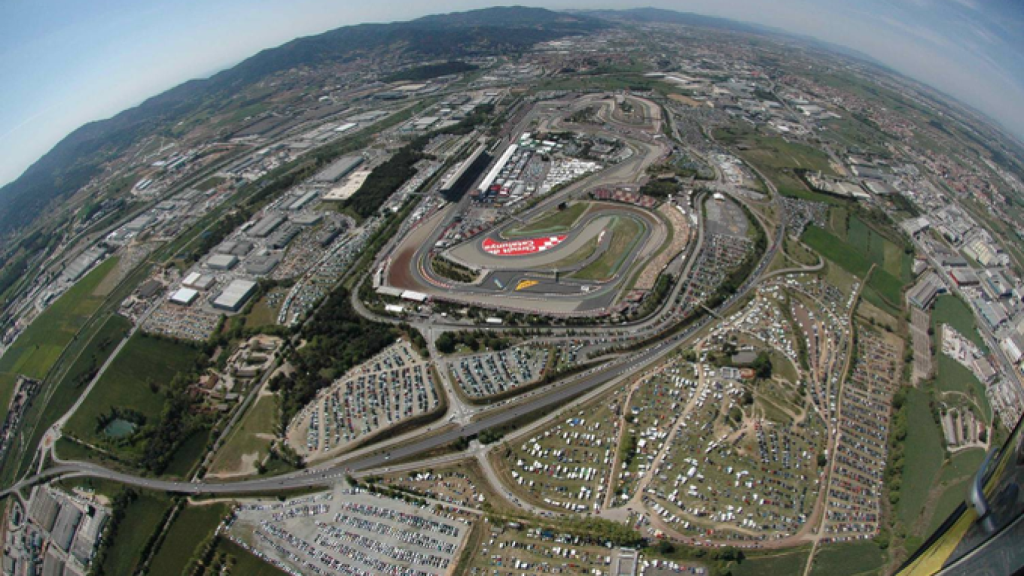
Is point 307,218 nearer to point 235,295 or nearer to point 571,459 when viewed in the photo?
point 235,295

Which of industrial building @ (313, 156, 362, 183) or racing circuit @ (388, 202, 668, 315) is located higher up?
industrial building @ (313, 156, 362, 183)

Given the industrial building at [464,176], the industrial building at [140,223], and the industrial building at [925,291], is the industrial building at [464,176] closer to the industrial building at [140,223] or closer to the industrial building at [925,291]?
the industrial building at [140,223]

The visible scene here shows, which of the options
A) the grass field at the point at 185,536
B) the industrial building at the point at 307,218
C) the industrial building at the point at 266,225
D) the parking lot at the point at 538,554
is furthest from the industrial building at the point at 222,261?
the parking lot at the point at 538,554

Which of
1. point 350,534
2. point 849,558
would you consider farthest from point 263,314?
point 849,558

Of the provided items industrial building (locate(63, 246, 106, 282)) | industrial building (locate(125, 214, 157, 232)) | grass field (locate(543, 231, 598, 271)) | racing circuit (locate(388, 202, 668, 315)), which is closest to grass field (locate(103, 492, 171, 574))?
racing circuit (locate(388, 202, 668, 315))

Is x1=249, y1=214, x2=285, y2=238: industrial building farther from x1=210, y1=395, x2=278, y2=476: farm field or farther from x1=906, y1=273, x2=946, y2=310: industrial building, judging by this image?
x1=906, y1=273, x2=946, y2=310: industrial building

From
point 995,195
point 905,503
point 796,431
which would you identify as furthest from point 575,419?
point 995,195
